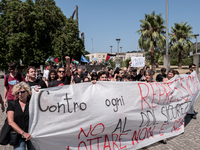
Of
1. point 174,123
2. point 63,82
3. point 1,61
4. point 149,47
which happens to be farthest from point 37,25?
point 174,123

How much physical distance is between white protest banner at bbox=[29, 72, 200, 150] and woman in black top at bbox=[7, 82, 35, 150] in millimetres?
84

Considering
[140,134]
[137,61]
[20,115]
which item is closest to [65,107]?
[20,115]

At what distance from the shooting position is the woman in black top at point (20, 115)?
2.46 m

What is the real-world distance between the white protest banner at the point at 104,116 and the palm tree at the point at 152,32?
61.9 ft

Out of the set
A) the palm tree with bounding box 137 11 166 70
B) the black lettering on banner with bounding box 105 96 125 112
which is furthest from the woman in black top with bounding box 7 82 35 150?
the palm tree with bounding box 137 11 166 70

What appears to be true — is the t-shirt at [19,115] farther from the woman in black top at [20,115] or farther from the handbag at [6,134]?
the handbag at [6,134]

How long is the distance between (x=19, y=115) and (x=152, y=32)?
2217 centimetres

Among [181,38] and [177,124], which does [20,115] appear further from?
[181,38]

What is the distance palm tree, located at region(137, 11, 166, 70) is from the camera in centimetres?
2208

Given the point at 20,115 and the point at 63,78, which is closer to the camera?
the point at 20,115

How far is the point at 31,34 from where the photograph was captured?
71.2 ft

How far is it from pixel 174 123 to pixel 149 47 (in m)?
19.3

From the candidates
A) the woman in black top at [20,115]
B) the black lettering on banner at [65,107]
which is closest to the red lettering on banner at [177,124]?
the black lettering on banner at [65,107]

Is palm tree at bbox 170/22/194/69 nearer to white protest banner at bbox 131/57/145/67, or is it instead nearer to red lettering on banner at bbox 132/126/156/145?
white protest banner at bbox 131/57/145/67
